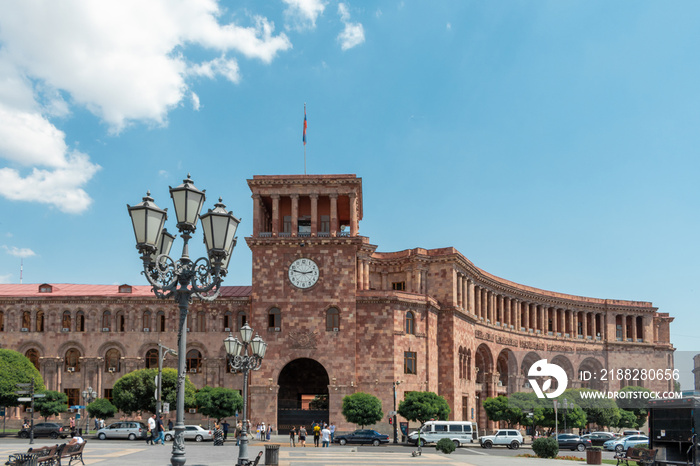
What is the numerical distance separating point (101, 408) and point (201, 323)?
A: 448 inches

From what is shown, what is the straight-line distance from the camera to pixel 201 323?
62594mm

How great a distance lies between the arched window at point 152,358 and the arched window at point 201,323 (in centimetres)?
424

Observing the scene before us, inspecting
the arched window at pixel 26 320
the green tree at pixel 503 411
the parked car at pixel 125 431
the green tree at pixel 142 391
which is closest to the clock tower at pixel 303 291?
the green tree at pixel 142 391

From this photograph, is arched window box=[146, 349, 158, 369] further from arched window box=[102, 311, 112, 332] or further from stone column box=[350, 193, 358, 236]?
stone column box=[350, 193, 358, 236]

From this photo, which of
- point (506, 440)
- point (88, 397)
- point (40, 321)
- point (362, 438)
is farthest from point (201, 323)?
point (506, 440)

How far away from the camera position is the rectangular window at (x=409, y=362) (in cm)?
5672

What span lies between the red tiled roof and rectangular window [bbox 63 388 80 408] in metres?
8.48

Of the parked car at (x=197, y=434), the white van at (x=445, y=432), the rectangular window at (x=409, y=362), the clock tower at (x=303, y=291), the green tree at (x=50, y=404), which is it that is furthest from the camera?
the rectangular window at (x=409, y=362)

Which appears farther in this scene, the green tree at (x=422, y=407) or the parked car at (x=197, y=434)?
the green tree at (x=422, y=407)

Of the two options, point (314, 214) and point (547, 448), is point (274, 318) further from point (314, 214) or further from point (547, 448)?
point (547, 448)

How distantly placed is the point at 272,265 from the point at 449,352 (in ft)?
57.8

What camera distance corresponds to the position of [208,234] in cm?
1391

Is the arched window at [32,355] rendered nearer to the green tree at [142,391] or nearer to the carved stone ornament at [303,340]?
the green tree at [142,391]

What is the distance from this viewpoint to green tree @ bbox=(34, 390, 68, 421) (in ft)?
184
